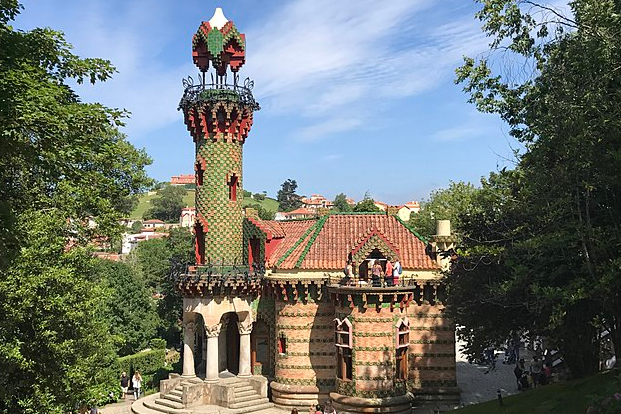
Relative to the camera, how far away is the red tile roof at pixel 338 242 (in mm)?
27578

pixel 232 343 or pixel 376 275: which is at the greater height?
pixel 376 275

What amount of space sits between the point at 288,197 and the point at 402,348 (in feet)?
543

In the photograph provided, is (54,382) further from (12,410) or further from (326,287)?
(326,287)

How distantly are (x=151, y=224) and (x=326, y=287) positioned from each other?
14268 centimetres

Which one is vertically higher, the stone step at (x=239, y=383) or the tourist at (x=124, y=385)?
the stone step at (x=239, y=383)

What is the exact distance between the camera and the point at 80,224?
22.6 meters

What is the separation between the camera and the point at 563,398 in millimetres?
16688

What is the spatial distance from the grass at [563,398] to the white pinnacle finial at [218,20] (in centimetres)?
2155

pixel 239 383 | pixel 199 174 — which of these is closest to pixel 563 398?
pixel 239 383

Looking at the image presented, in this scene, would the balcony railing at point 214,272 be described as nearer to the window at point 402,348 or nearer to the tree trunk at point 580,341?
the window at point 402,348

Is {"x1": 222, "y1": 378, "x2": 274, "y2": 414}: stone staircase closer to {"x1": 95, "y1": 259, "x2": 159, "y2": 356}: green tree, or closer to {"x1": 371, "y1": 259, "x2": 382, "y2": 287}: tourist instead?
{"x1": 371, "y1": 259, "x2": 382, "y2": 287}: tourist

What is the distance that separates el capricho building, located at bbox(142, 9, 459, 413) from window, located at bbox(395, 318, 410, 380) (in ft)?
0.15

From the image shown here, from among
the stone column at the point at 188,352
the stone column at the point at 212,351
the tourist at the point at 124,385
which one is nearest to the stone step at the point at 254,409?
the stone column at the point at 212,351

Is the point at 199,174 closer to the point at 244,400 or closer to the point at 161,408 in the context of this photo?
the point at 244,400
